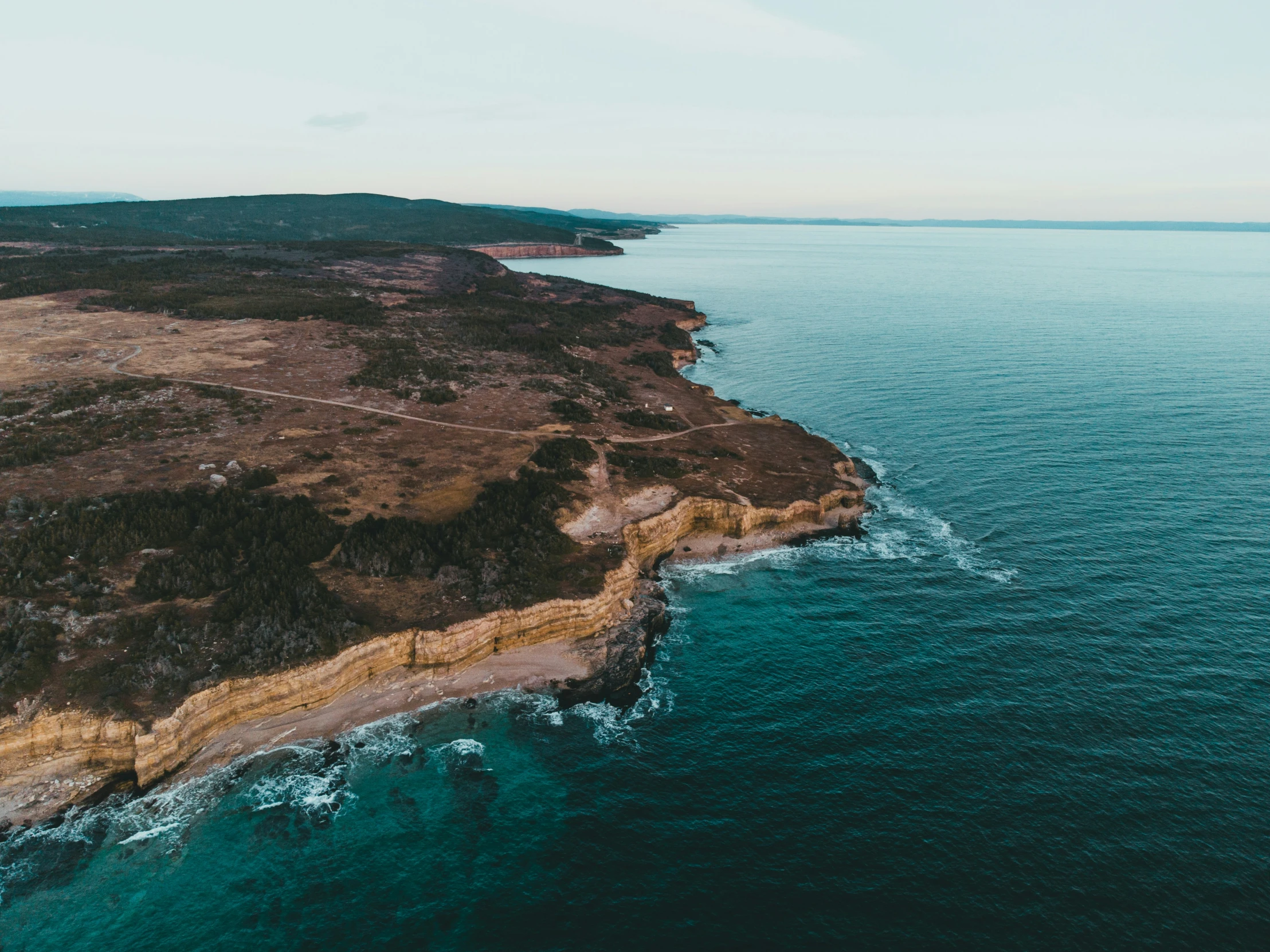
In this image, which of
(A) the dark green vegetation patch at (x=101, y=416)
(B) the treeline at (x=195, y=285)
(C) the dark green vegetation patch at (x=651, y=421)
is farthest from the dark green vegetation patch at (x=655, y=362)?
(A) the dark green vegetation patch at (x=101, y=416)

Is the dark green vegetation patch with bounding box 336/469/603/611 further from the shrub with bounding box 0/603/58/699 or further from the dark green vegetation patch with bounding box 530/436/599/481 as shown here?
the shrub with bounding box 0/603/58/699

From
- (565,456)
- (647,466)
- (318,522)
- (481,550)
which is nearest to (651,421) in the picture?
(647,466)

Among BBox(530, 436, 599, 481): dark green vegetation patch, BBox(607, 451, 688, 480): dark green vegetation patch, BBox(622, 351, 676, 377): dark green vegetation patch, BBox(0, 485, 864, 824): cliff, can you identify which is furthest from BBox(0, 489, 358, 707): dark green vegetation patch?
BBox(622, 351, 676, 377): dark green vegetation patch

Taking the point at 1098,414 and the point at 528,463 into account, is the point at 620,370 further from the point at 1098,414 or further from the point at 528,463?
the point at 1098,414

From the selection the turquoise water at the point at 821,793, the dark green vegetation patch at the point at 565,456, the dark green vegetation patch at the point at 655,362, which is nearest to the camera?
the turquoise water at the point at 821,793

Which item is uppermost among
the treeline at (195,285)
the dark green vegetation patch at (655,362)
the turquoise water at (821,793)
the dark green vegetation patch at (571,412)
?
the treeline at (195,285)

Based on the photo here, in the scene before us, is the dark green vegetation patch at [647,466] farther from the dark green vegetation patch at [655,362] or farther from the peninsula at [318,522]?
the dark green vegetation patch at [655,362]
